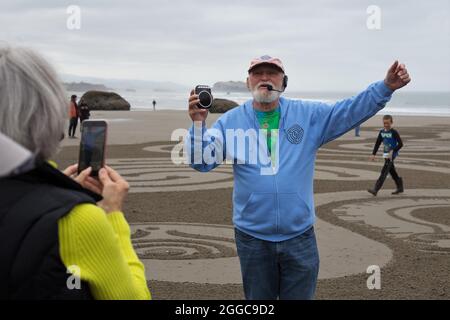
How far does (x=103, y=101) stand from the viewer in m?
67.4

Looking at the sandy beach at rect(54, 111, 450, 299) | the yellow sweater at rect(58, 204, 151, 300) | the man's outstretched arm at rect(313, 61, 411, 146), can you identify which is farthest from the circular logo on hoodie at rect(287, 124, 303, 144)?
the sandy beach at rect(54, 111, 450, 299)

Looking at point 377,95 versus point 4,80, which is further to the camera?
point 377,95

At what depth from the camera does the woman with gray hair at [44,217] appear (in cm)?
185

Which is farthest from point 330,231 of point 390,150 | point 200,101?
point 200,101

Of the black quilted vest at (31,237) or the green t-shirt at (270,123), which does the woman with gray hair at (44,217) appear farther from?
the green t-shirt at (270,123)

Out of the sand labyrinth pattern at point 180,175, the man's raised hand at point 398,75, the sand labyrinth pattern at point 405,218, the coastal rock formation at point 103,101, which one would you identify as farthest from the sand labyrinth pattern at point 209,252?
the coastal rock formation at point 103,101

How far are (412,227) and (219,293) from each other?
4.22 m

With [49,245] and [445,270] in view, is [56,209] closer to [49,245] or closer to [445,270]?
[49,245]

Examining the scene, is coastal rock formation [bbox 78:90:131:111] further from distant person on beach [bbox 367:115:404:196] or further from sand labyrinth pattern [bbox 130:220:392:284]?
sand labyrinth pattern [bbox 130:220:392:284]

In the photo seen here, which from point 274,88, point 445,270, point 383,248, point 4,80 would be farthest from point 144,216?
point 4,80

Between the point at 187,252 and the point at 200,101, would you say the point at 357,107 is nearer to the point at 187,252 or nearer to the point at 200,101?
the point at 200,101

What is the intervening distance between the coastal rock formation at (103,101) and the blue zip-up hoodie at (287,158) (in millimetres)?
64071

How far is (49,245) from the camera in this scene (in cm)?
186
